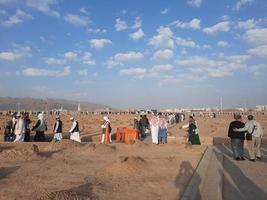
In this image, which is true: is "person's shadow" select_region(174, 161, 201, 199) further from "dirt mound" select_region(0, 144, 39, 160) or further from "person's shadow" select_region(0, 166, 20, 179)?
"dirt mound" select_region(0, 144, 39, 160)

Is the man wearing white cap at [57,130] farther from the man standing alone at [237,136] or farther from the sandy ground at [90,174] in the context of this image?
the man standing alone at [237,136]

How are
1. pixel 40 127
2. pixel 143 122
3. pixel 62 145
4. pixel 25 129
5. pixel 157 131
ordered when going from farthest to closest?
pixel 143 122 → pixel 157 131 → pixel 40 127 → pixel 25 129 → pixel 62 145

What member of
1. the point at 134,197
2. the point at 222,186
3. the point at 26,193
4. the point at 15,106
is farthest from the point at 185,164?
the point at 15,106

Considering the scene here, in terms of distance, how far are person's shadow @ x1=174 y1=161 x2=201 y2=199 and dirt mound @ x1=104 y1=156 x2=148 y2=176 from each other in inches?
42.1

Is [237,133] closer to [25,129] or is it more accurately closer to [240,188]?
[240,188]

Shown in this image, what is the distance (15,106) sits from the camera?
18500cm

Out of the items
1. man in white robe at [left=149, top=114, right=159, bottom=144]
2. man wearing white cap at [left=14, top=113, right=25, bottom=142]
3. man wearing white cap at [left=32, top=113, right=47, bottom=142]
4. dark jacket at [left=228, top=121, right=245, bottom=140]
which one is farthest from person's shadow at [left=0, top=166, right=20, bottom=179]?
man in white robe at [left=149, top=114, right=159, bottom=144]

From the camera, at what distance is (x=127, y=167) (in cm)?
1024

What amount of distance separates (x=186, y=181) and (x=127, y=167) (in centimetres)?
170

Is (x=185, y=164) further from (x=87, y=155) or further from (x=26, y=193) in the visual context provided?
(x=26, y=193)

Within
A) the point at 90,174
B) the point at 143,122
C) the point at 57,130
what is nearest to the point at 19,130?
the point at 57,130

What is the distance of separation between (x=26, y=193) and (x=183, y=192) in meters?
3.15

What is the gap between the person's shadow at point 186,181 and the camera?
7.88m

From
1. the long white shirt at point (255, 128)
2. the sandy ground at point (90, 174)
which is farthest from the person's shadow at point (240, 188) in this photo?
the long white shirt at point (255, 128)
